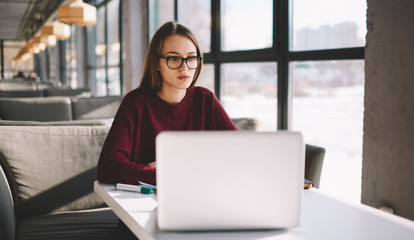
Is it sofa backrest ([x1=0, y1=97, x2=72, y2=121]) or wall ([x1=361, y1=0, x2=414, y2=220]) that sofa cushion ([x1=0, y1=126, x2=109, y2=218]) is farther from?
sofa backrest ([x1=0, y1=97, x2=72, y2=121])

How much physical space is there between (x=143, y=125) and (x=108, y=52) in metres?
7.01

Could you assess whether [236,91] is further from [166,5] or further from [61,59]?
[61,59]

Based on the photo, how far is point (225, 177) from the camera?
0.86 metres

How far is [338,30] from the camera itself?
9.31 ft

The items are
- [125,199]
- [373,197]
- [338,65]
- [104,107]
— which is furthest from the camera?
[104,107]

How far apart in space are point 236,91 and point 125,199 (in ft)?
9.96

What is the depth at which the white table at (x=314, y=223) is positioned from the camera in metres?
0.91

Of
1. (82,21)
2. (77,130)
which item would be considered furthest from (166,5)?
(77,130)

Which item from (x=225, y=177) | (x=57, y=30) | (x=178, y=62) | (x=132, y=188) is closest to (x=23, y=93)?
(x=57, y=30)

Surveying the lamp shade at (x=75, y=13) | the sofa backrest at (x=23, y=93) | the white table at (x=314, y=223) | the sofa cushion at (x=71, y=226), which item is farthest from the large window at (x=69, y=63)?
the white table at (x=314, y=223)

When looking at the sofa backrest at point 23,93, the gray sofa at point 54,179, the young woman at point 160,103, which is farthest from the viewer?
the sofa backrest at point 23,93

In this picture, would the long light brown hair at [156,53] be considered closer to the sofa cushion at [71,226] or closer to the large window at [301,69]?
the sofa cushion at [71,226]

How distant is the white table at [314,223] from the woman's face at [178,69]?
494 millimetres

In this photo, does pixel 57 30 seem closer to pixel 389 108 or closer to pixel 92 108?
pixel 92 108
